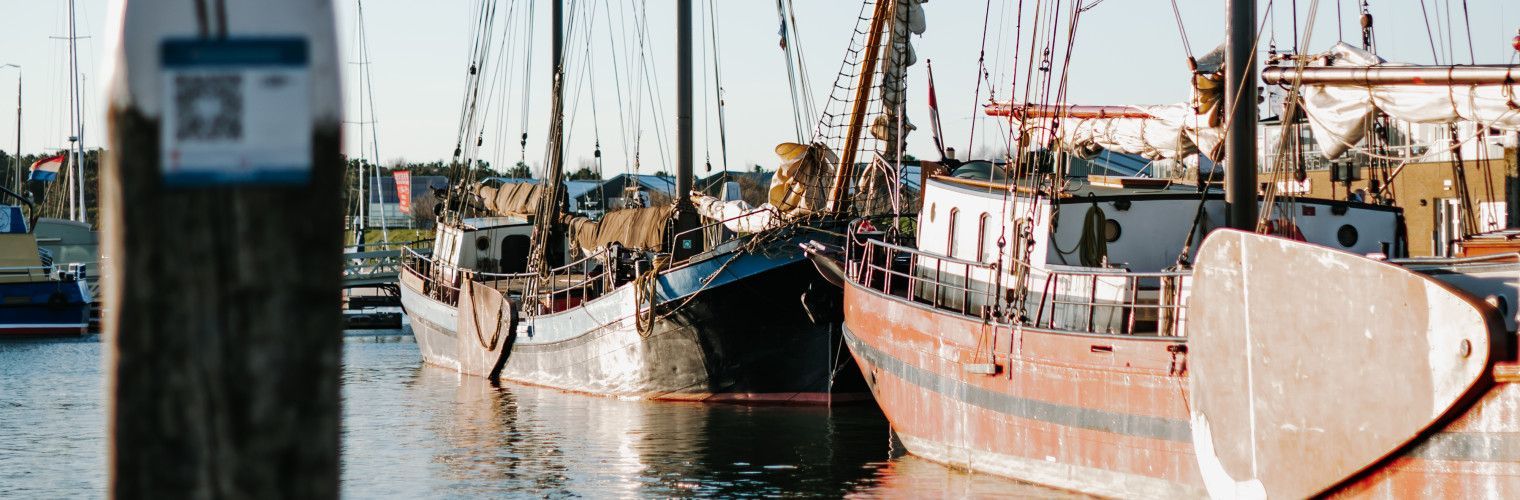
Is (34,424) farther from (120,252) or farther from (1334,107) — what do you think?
(120,252)

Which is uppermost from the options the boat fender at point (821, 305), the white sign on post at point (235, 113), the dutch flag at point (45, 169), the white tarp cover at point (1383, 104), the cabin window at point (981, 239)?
the dutch flag at point (45, 169)

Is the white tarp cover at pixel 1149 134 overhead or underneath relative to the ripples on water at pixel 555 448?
overhead

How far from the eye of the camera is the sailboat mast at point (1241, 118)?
46.6ft

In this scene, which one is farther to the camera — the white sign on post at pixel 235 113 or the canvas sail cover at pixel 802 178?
the canvas sail cover at pixel 802 178

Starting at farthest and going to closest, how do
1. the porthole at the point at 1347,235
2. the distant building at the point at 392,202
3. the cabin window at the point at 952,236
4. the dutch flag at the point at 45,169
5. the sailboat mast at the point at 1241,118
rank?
the distant building at the point at 392,202, the dutch flag at the point at 45,169, the cabin window at the point at 952,236, the porthole at the point at 1347,235, the sailboat mast at the point at 1241,118

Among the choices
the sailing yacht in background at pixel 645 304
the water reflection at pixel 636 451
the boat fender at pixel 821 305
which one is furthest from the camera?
the sailing yacht in background at pixel 645 304

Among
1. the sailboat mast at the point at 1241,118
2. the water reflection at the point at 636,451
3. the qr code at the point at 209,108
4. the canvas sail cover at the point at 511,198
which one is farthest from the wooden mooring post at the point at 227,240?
the canvas sail cover at the point at 511,198

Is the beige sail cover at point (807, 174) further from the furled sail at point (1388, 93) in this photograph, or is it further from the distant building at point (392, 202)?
the distant building at point (392, 202)

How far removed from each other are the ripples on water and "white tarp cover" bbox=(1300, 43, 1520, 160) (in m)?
4.95

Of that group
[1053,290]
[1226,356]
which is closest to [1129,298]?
[1053,290]

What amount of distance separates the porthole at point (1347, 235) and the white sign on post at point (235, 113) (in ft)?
47.6

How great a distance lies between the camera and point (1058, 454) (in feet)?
47.4

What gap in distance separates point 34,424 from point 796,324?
11.2 meters

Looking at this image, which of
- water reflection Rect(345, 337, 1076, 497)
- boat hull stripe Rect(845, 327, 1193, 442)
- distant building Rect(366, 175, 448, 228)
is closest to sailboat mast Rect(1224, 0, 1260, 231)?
boat hull stripe Rect(845, 327, 1193, 442)
